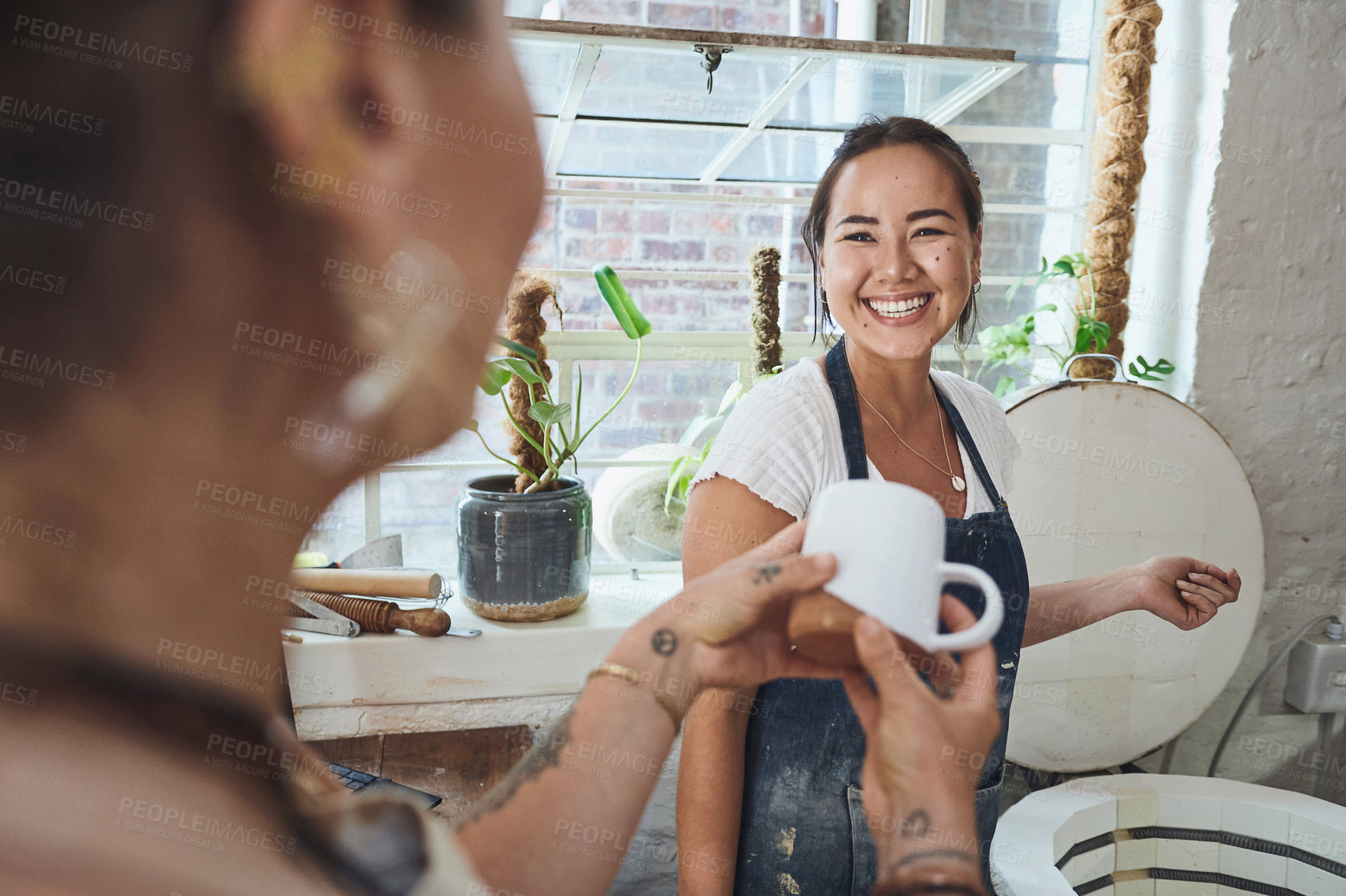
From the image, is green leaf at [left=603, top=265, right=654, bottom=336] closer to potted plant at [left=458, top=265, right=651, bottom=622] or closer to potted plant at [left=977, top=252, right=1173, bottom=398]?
potted plant at [left=458, top=265, right=651, bottom=622]

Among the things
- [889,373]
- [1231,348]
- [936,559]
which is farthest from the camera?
[1231,348]

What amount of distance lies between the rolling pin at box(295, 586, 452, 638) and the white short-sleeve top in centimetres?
78

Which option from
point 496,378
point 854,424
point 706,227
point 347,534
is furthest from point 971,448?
point 347,534

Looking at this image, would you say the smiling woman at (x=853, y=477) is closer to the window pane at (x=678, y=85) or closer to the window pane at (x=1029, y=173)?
the window pane at (x=678, y=85)

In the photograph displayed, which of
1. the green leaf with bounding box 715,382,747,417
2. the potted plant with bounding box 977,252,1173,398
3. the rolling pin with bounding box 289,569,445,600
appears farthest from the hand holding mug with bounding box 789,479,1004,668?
the potted plant with bounding box 977,252,1173,398

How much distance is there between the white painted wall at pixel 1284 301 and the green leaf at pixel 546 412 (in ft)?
4.58

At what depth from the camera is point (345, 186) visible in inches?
10.2

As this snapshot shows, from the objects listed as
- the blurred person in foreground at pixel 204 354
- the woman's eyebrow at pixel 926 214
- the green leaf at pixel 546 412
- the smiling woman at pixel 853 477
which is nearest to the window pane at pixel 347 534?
the green leaf at pixel 546 412

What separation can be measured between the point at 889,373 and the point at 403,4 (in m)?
0.99

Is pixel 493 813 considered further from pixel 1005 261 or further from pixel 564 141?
pixel 1005 261

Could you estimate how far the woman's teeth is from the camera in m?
1.11

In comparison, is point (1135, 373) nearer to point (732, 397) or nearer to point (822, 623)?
point (732, 397)

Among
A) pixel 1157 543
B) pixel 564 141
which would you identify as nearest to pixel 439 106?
pixel 564 141

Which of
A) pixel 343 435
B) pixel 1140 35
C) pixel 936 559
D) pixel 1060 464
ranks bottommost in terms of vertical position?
pixel 1060 464
